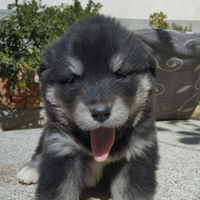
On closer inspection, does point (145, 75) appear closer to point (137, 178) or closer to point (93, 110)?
point (93, 110)

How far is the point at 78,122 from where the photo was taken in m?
1.77

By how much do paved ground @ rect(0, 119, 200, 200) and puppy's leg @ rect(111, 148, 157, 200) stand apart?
34 cm

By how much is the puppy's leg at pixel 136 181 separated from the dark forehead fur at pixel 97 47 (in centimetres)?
78

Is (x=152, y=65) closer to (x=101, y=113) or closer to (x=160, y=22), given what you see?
(x=101, y=113)

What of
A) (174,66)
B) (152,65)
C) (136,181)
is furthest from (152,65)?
(174,66)

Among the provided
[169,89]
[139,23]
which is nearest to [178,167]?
[169,89]

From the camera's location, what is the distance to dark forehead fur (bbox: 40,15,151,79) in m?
1.82

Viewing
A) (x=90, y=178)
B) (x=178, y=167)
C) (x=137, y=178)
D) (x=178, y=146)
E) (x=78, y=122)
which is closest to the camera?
(x=78, y=122)

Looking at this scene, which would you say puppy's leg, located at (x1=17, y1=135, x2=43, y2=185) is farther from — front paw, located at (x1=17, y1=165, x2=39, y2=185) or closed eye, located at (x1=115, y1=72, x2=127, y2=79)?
closed eye, located at (x1=115, y1=72, x2=127, y2=79)

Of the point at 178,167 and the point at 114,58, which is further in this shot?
the point at 178,167

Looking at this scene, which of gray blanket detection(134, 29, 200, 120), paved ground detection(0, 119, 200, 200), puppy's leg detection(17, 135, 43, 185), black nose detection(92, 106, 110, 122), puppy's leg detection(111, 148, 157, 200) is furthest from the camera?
gray blanket detection(134, 29, 200, 120)

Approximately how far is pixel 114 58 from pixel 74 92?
15.8 inches

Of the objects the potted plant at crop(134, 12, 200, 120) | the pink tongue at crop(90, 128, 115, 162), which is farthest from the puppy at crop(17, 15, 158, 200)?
the potted plant at crop(134, 12, 200, 120)

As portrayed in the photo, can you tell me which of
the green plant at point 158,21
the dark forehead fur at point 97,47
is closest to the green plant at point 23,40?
the dark forehead fur at point 97,47
